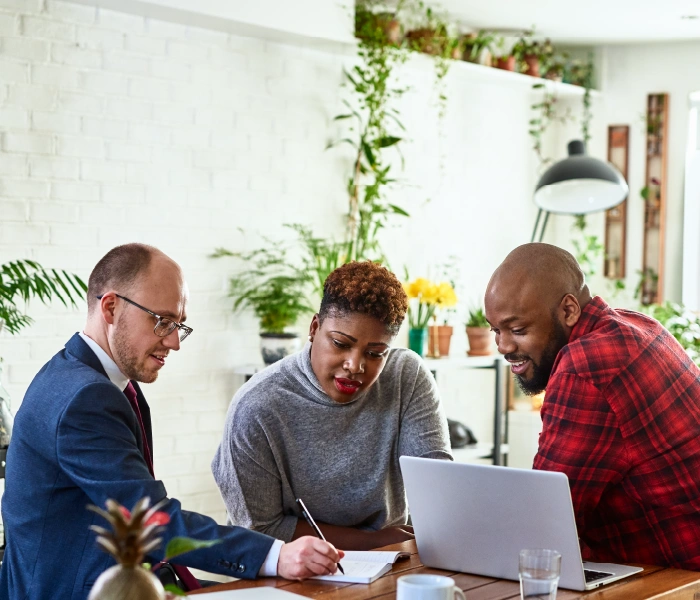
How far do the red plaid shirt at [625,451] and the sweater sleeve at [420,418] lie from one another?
0.51 m

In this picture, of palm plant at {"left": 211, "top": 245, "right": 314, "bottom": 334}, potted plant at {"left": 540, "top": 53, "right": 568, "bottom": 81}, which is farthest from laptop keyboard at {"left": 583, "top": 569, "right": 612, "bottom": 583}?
potted plant at {"left": 540, "top": 53, "right": 568, "bottom": 81}

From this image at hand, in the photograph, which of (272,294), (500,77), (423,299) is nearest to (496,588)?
(272,294)

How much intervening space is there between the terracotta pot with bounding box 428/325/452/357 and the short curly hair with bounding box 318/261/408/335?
8.40 feet

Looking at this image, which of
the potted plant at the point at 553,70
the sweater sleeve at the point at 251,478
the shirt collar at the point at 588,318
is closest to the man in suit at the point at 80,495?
the sweater sleeve at the point at 251,478

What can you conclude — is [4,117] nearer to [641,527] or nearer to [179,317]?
[179,317]

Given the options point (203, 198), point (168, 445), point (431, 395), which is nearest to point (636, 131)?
point (203, 198)

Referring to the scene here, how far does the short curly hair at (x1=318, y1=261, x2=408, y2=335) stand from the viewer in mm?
2459

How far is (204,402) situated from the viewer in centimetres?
453

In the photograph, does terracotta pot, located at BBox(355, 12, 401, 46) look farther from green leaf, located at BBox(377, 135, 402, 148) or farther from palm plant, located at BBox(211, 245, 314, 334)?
palm plant, located at BBox(211, 245, 314, 334)

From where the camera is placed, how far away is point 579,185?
16.9 ft

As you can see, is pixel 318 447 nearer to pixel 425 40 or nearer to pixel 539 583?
pixel 539 583

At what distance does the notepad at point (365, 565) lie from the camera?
6.51 ft

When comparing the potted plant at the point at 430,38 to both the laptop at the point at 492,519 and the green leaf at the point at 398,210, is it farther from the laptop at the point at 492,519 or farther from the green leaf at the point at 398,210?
the laptop at the point at 492,519

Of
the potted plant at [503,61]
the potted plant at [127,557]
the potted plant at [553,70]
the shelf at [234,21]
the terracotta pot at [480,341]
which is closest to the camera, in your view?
the potted plant at [127,557]
